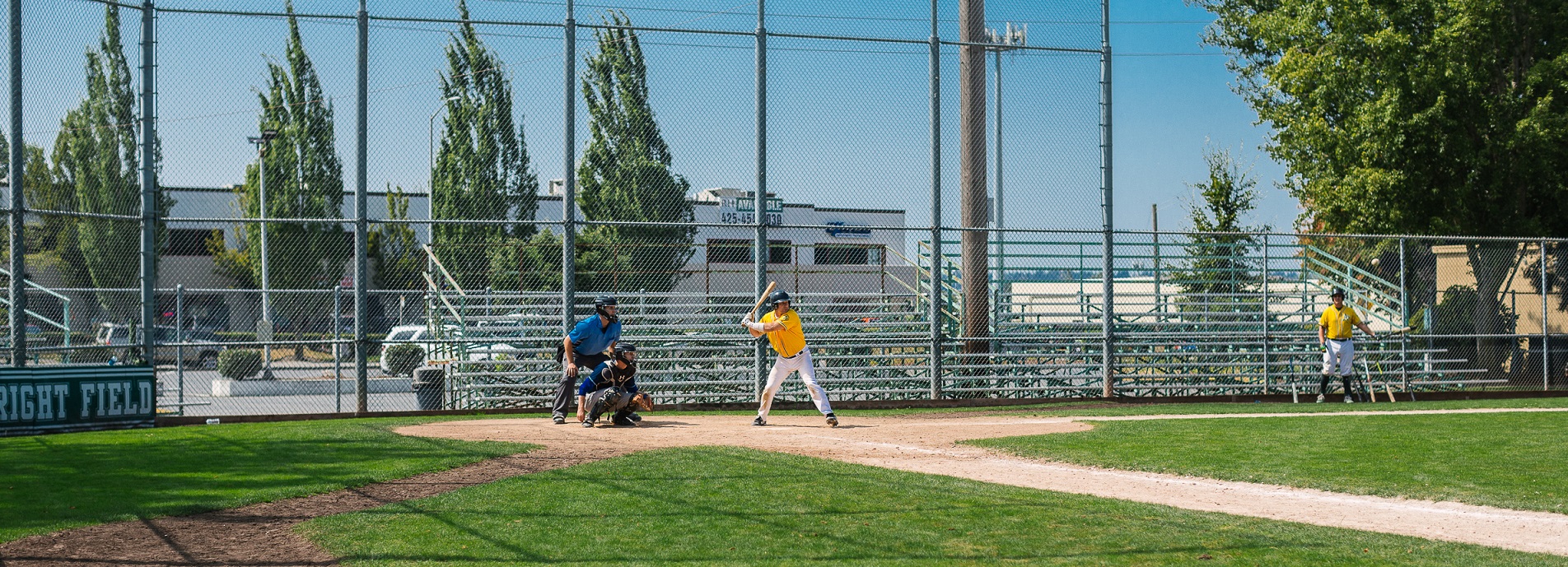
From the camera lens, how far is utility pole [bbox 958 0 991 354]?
17.2m

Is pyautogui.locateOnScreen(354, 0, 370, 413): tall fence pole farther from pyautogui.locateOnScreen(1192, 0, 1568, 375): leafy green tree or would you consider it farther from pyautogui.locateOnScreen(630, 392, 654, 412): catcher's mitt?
pyautogui.locateOnScreen(1192, 0, 1568, 375): leafy green tree

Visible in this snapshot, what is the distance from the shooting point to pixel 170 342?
19609mm

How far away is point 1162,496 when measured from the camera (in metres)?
8.48

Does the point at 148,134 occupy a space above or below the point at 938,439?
above

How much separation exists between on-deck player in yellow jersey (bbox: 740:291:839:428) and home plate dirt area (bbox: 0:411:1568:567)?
0.35m

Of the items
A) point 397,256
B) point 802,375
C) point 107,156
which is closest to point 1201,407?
point 802,375

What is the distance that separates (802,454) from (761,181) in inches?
248

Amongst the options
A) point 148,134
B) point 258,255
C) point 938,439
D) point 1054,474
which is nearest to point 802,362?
point 938,439

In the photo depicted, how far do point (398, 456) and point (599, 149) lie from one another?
24.8ft

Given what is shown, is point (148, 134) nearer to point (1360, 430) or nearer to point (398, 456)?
point (398, 456)

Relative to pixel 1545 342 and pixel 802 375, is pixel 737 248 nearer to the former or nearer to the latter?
pixel 802 375

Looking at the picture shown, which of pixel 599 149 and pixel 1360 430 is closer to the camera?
pixel 1360 430

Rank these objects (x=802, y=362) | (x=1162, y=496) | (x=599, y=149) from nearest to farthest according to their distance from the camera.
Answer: (x=1162, y=496) < (x=802, y=362) < (x=599, y=149)

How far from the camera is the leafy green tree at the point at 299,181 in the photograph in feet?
50.4
